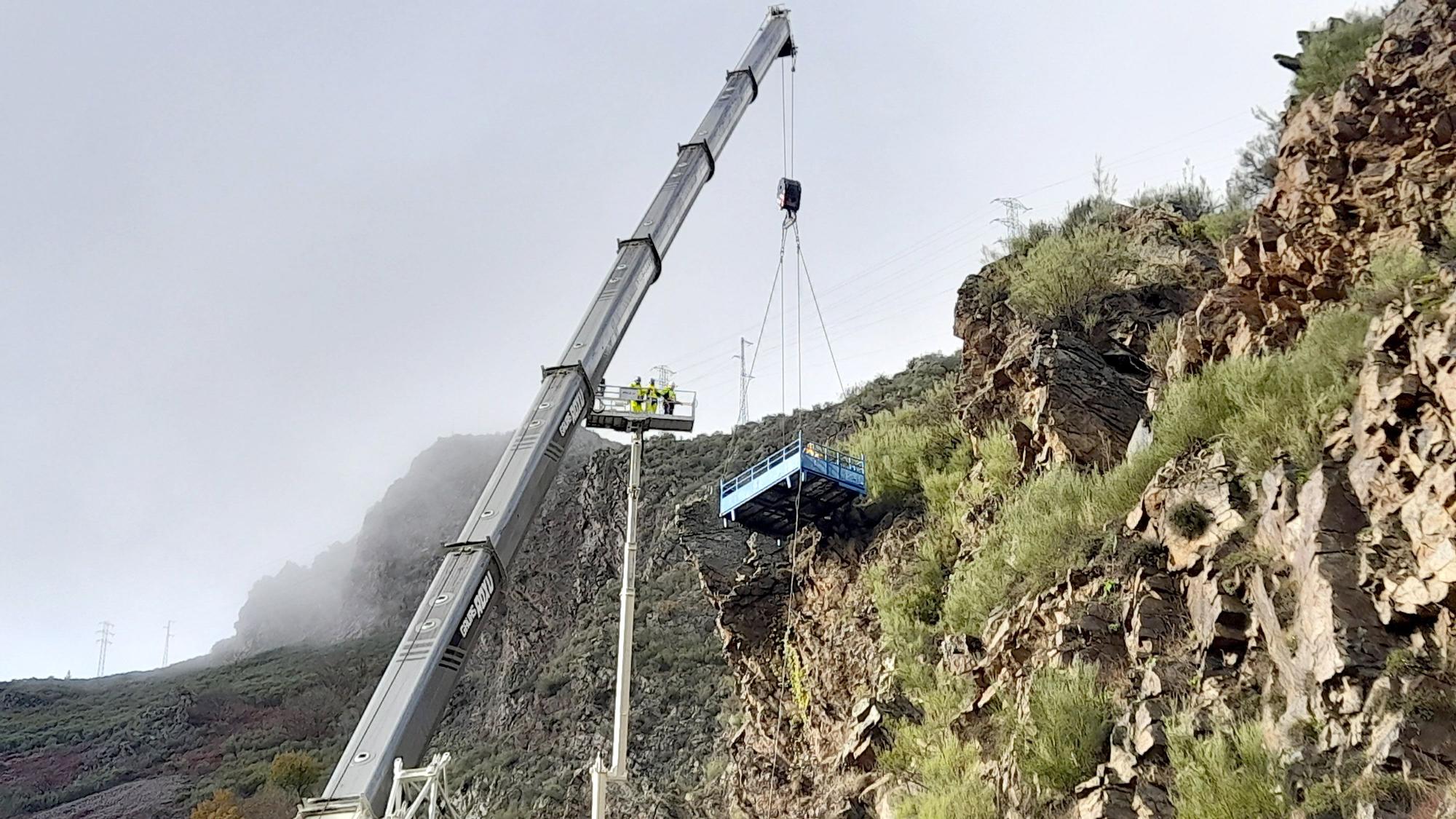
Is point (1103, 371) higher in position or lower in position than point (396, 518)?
lower

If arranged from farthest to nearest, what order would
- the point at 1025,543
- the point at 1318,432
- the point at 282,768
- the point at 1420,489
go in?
the point at 282,768, the point at 1025,543, the point at 1318,432, the point at 1420,489

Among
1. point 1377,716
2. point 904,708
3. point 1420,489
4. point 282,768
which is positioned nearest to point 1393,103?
point 1420,489

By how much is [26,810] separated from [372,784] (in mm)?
49376

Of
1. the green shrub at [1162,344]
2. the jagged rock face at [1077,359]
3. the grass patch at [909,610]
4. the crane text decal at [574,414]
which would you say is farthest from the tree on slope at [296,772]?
the green shrub at [1162,344]

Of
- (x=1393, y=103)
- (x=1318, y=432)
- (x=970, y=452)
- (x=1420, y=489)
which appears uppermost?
(x=1393, y=103)

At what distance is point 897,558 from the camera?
916 inches

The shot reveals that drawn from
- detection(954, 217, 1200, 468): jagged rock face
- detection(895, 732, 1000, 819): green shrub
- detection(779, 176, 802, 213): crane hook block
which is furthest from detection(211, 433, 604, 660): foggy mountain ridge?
detection(895, 732, 1000, 819): green shrub

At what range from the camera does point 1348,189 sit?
15383 mm

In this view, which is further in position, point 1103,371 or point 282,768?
point 282,768

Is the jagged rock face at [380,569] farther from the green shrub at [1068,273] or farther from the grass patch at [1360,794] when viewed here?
the grass patch at [1360,794]

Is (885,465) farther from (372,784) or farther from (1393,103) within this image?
(372,784)

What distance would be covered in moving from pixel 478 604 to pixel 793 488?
11.2m

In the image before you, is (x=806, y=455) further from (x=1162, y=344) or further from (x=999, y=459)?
(x=1162, y=344)

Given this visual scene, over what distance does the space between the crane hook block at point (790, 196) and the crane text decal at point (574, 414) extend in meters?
12.9
